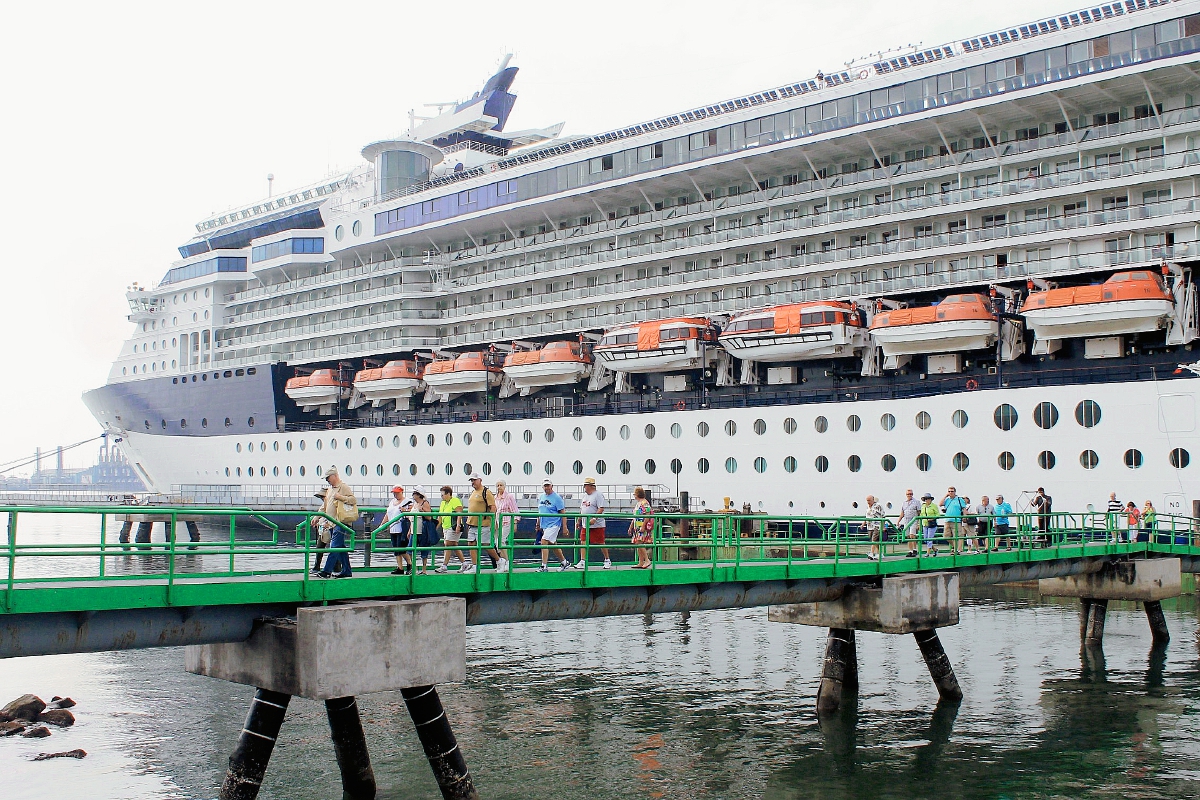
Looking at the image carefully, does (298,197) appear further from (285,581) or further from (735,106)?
(285,581)

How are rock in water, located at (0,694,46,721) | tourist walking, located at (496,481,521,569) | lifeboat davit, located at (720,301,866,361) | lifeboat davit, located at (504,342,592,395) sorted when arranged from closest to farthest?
tourist walking, located at (496,481,521,569), rock in water, located at (0,694,46,721), lifeboat davit, located at (720,301,866,361), lifeboat davit, located at (504,342,592,395)

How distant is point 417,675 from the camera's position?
12.0 metres

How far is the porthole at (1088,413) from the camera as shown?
2734cm

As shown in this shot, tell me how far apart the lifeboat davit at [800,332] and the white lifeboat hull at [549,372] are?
7.51 m

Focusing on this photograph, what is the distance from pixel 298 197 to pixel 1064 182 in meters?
39.4

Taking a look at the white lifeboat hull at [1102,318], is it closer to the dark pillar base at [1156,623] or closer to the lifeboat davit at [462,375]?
the dark pillar base at [1156,623]

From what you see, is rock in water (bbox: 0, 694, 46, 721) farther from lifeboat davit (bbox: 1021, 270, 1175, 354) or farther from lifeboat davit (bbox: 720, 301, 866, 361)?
lifeboat davit (bbox: 1021, 270, 1175, 354)

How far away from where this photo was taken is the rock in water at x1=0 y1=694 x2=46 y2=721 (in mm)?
17906

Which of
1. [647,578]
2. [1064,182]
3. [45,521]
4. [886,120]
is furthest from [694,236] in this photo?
[45,521]

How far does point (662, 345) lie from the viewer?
36.6 m

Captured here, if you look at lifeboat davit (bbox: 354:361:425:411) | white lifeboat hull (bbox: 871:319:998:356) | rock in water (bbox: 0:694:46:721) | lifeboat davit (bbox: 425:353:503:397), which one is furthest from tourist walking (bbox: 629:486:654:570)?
lifeboat davit (bbox: 354:361:425:411)

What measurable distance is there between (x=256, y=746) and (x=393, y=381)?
34701 mm

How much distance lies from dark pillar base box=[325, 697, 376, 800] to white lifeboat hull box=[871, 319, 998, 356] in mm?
22147

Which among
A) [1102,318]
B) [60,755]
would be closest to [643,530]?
[60,755]
